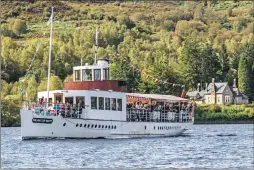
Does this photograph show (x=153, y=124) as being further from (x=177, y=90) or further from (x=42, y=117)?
(x=177, y=90)

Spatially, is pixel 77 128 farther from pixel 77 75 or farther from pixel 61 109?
pixel 77 75

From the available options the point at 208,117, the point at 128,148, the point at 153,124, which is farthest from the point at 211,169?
the point at 208,117

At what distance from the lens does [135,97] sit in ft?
225

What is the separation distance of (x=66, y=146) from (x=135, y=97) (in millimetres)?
16407

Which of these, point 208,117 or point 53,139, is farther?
point 208,117

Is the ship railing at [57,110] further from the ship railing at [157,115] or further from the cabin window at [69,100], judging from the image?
the ship railing at [157,115]

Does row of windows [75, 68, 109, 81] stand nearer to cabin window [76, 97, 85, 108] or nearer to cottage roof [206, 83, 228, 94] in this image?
cabin window [76, 97, 85, 108]

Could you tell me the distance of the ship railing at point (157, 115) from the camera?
214ft

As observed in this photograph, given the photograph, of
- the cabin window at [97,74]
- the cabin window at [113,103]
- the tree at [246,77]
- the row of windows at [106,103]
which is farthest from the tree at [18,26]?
the cabin window at [113,103]

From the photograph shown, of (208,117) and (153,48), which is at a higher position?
(153,48)

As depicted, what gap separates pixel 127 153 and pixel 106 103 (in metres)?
13.9

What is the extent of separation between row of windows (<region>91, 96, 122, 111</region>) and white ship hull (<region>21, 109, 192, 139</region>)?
106 cm

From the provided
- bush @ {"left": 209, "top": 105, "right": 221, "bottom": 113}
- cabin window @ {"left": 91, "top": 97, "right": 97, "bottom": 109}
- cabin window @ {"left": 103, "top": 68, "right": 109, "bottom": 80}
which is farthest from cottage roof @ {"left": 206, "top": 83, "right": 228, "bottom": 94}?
cabin window @ {"left": 91, "top": 97, "right": 97, "bottom": 109}

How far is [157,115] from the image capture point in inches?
2689
